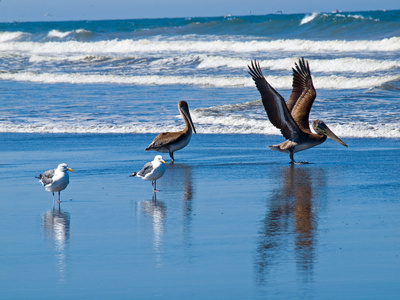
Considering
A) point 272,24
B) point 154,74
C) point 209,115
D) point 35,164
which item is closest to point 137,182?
point 35,164

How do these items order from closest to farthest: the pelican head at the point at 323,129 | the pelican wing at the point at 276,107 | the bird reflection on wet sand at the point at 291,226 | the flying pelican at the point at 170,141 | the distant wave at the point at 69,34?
the bird reflection on wet sand at the point at 291,226 → the pelican wing at the point at 276,107 → the pelican head at the point at 323,129 → the flying pelican at the point at 170,141 → the distant wave at the point at 69,34

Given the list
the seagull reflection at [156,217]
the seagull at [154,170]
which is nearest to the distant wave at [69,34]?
the seagull at [154,170]

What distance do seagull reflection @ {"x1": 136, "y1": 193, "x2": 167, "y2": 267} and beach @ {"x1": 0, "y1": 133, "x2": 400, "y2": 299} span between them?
0.02m

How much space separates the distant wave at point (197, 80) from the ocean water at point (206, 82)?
43mm

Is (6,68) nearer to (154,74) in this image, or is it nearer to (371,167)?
(154,74)

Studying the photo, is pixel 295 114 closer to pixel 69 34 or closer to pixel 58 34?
pixel 69 34

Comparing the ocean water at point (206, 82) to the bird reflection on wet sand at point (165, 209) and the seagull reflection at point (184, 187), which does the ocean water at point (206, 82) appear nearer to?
the seagull reflection at point (184, 187)

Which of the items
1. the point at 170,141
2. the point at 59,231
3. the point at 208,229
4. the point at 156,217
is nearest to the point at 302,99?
the point at 170,141

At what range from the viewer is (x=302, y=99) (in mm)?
11273

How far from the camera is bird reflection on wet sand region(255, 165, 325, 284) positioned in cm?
541

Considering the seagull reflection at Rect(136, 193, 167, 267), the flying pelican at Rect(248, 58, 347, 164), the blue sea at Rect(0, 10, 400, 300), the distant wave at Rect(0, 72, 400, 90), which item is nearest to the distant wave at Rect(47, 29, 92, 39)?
the distant wave at Rect(0, 72, 400, 90)

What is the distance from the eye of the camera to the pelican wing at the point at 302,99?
1110 centimetres

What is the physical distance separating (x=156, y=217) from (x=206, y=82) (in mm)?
18726

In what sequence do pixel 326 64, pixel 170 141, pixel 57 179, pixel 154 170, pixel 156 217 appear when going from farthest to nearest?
pixel 326 64 → pixel 170 141 → pixel 154 170 → pixel 57 179 → pixel 156 217
